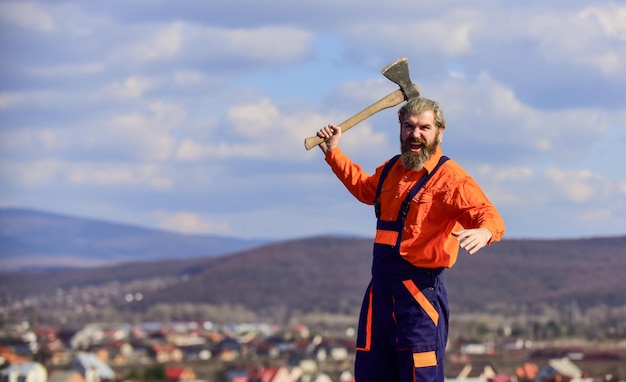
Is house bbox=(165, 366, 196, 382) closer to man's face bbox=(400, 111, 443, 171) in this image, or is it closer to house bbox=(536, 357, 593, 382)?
house bbox=(536, 357, 593, 382)

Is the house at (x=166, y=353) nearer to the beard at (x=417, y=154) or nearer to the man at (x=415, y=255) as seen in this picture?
the man at (x=415, y=255)

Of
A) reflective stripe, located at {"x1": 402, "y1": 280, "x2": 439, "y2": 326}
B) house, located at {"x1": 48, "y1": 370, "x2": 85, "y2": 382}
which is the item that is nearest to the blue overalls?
reflective stripe, located at {"x1": 402, "y1": 280, "x2": 439, "y2": 326}

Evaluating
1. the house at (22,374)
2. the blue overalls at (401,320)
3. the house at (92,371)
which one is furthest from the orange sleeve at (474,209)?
the house at (92,371)

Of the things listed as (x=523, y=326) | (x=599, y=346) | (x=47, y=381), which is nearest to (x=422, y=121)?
(x=47, y=381)

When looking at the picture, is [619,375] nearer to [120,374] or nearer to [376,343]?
[120,374]

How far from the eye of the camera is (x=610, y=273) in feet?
645

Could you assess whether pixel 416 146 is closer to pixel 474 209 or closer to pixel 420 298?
pixel 474 209

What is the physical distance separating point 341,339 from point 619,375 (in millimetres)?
56247

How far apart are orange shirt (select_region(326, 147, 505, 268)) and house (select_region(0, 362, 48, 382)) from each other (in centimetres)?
6250

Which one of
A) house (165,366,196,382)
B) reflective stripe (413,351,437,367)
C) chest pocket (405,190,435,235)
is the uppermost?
chest pocket (405,190,435,235)

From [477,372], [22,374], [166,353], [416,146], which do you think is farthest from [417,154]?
[166,353]

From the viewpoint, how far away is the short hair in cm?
1091

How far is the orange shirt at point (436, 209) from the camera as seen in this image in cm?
1068

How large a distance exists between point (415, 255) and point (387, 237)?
25 centimetres
